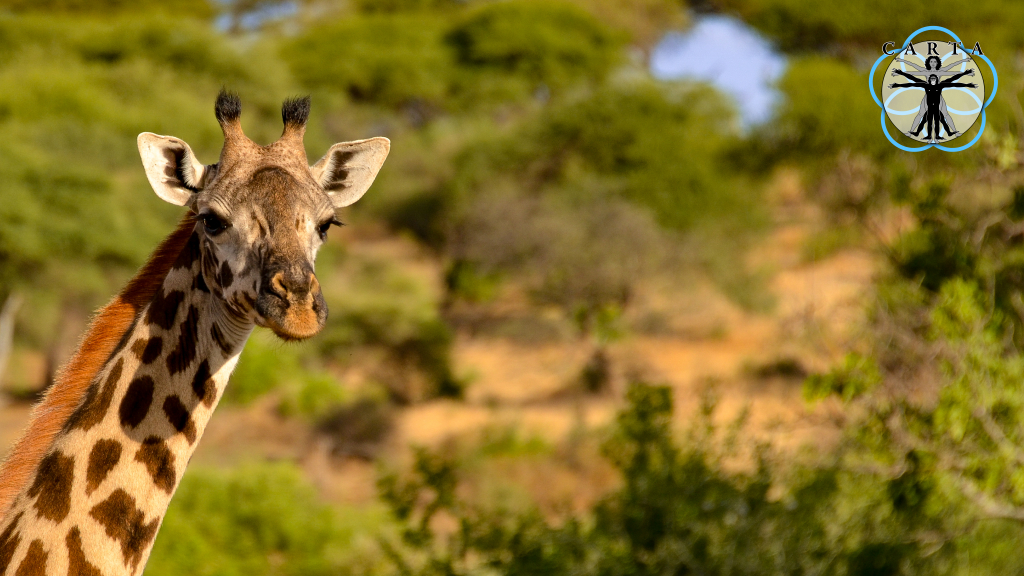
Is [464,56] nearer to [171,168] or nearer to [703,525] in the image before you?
[703,525]

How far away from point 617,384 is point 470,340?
4958mm

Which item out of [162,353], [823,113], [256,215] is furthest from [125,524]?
[823,113]

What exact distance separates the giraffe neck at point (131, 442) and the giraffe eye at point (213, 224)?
0.17m

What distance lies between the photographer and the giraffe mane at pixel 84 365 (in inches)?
151

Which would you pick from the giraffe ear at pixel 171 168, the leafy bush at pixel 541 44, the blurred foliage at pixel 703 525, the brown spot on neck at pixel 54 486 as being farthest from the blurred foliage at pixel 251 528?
the leafy bush at pixel 541 44

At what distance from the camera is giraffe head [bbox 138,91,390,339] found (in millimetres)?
3631

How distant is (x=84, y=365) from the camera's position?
4016 mm

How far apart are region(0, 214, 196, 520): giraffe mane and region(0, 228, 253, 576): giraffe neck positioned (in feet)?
0.18

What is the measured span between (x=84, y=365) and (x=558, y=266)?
22.6 meters

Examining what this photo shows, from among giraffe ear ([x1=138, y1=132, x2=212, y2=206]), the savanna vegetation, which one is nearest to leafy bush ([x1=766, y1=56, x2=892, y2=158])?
the savanna vegetation

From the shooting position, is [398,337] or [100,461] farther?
[398,337]

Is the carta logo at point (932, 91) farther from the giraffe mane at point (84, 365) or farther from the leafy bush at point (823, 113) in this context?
the leafy bush at point (823, 113)

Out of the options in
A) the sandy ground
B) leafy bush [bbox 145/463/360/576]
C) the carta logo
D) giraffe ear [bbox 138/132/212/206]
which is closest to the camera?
giraffe ear [bbox 138/132/212/206]

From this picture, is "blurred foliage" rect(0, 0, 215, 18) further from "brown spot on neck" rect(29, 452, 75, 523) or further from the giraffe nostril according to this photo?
the giraffe nostril
